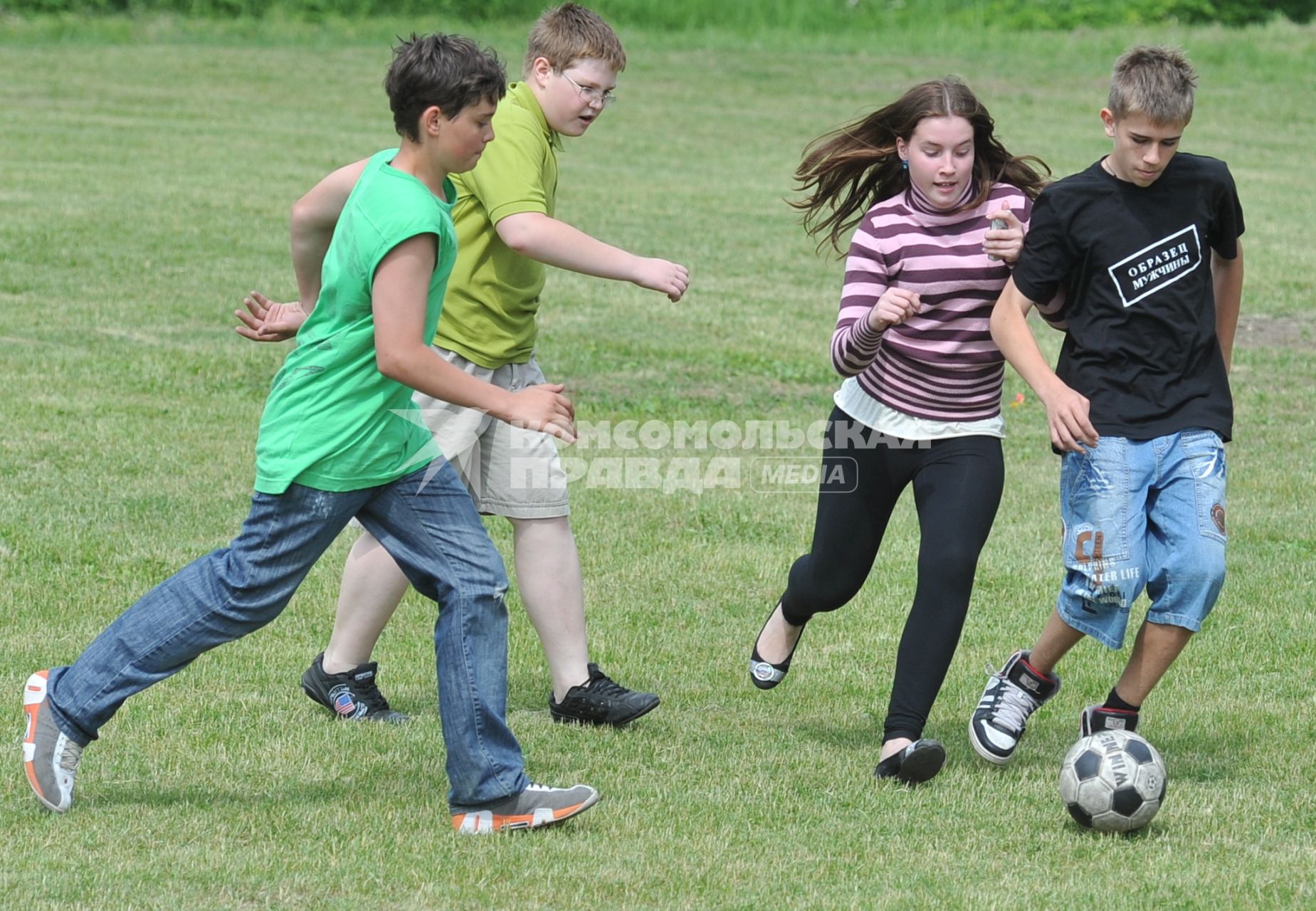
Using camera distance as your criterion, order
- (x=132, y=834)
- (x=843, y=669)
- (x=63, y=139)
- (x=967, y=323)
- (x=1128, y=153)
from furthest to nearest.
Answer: (x=63, y=139) < (x=843, y=669) < (x=967, y=323) < (x=1128, y=153) < (x=132, y=834)

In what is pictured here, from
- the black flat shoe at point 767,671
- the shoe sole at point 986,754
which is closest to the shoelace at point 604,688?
the black flat shoe at point 767,671

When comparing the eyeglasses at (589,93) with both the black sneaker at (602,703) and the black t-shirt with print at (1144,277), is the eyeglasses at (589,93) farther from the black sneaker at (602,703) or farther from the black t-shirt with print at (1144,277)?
the black sneaker at (602,703)

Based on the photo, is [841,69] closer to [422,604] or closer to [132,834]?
[422,604]

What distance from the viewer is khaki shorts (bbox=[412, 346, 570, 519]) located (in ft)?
17.2

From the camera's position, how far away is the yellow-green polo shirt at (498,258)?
4980 millimetres

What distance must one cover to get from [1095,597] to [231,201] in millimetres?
13164

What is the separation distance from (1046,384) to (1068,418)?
0.37ft

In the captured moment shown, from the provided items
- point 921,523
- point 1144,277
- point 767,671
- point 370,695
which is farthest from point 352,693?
point 1144,277

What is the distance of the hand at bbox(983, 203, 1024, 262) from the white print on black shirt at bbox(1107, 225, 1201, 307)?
0.89ft

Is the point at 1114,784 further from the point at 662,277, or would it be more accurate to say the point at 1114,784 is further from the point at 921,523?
the point at 662,277

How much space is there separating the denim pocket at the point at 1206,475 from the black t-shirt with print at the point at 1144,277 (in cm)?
4

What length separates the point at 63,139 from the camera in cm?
1962

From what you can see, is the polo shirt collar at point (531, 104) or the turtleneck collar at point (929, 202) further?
the polo shirt collar at point (531, 104)

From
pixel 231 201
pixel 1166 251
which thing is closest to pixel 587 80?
pixel 1166 251
